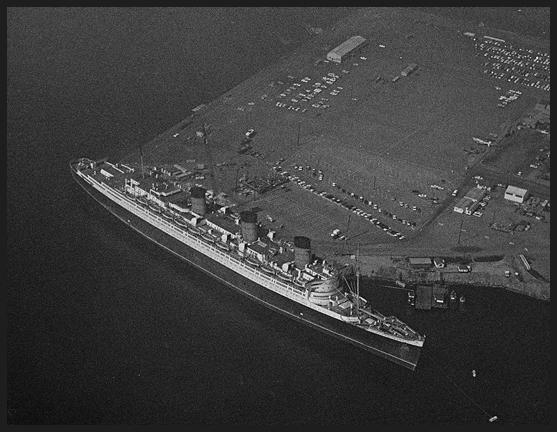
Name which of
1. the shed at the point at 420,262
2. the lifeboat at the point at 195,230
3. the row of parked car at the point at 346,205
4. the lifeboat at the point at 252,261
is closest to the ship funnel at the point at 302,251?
the lifeboat at the point at 252,261

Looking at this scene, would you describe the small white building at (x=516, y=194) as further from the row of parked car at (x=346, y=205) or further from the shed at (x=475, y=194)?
the row of parked car at (x=346, y=205)

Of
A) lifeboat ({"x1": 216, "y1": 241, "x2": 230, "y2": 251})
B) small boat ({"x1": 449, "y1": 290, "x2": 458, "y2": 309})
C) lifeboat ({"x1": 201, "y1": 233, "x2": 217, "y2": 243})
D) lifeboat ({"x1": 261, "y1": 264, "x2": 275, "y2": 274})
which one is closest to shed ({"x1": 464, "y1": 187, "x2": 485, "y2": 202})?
small boat ({"x1": 449, "y1": 290, "x2": 458, "y2": 309})

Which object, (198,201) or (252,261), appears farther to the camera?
(198,201)

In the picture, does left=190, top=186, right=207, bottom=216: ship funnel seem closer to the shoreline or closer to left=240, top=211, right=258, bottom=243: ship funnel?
left=240, top=211, right=258, bottom=243: ship funnel

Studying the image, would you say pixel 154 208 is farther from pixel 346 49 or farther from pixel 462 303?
pixel 346 49

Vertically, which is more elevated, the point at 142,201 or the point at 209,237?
the point at 209,237

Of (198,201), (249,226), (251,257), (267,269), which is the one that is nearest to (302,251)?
(267,269)
